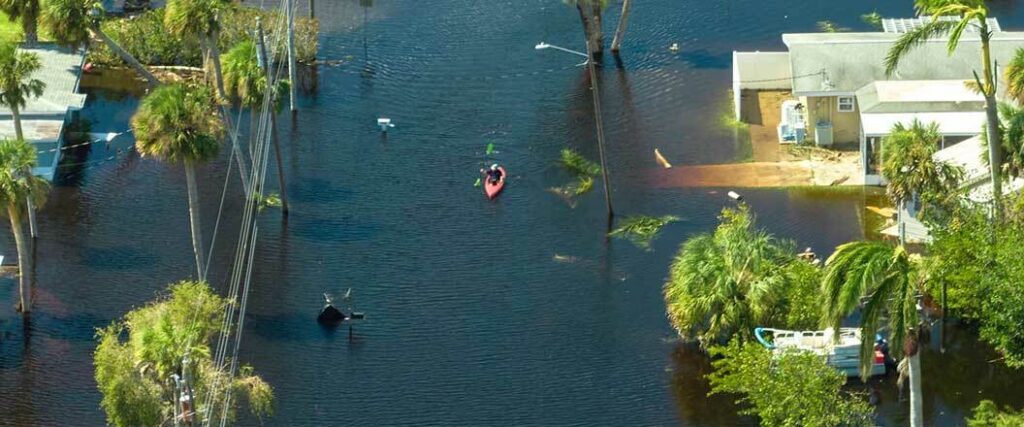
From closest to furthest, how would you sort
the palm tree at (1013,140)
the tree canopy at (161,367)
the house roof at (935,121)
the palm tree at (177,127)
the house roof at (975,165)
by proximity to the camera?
the tree canopy at (161,367) < the palm tree at (177,127) < the palm tree at (1013,140) < the house roof at (975,165) < the house roof at (935,121)

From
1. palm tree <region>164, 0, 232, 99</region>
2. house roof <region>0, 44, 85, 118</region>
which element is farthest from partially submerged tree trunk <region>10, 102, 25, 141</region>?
palm tree <region>164, 0, 232, 99</region>

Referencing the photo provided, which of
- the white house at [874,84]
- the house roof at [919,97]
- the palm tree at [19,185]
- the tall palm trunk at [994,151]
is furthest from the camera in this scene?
the house roof at [919,97]

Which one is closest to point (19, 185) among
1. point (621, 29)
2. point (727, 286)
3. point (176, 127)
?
point (176, 127)

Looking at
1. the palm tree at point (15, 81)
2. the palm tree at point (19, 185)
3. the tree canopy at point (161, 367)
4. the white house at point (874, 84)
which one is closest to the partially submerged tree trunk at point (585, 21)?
the white house at point (874, 84)

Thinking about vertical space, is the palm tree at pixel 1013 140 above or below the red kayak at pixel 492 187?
above

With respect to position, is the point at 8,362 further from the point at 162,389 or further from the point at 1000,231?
the point at 1000,231

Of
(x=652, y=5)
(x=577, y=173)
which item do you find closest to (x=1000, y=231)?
(x=577, y=173)

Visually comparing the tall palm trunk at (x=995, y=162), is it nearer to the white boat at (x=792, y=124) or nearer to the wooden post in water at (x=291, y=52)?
the white boat at (x=792, y=124)

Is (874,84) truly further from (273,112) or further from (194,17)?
(194,17)
